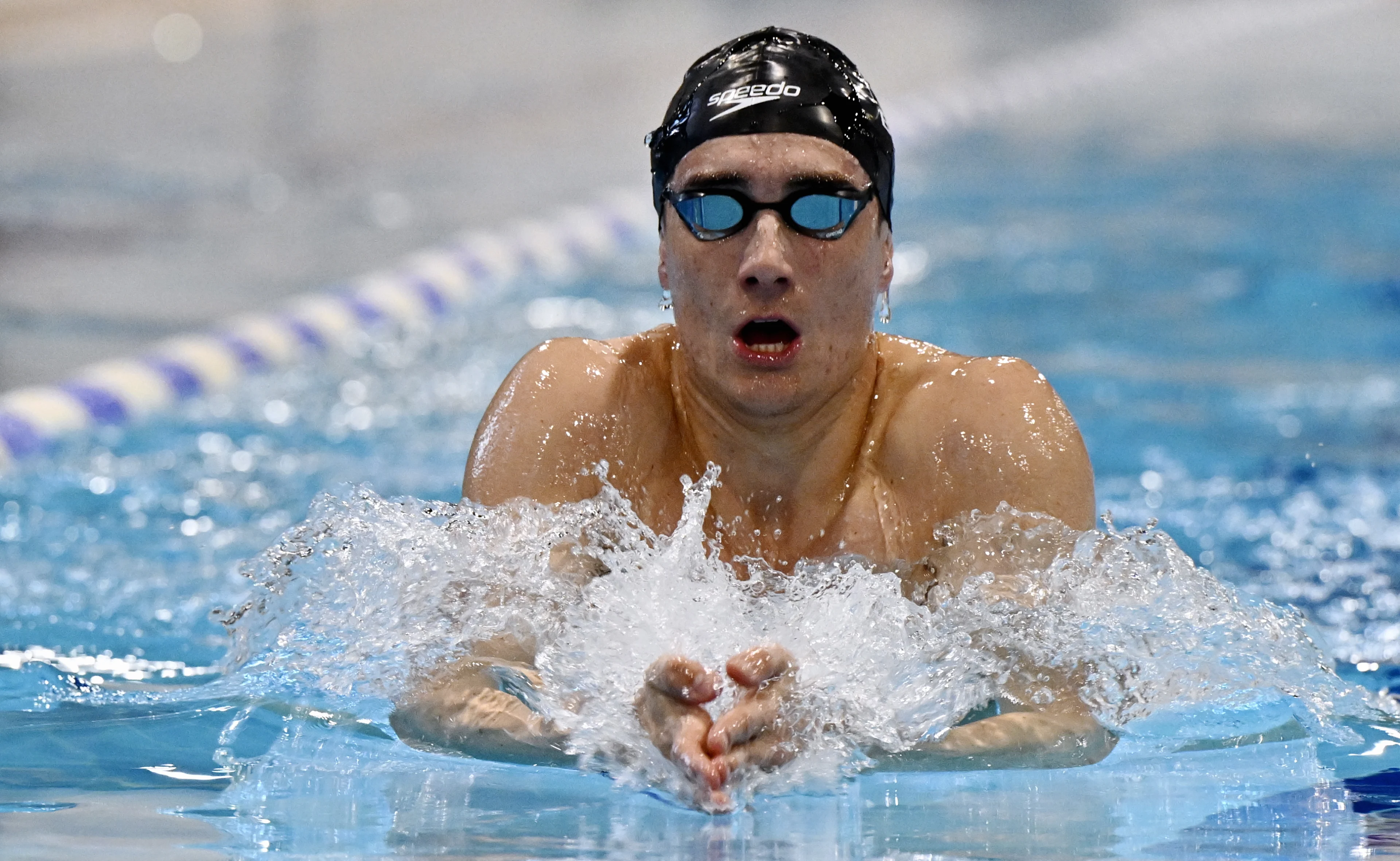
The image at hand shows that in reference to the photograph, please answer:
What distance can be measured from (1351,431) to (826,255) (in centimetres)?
300

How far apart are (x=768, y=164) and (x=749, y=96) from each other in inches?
5.2

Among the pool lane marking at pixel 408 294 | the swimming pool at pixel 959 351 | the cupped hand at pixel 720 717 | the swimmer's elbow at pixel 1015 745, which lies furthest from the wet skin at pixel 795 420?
the pool lane marking at pixel 408 294

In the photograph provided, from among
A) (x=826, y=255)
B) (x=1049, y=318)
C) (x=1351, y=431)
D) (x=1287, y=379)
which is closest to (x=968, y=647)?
(x=826, y=255)

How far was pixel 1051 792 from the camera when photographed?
2062 mm

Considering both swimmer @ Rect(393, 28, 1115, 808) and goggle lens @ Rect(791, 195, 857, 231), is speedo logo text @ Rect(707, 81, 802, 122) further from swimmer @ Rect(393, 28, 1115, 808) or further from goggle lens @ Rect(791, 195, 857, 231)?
goggle lens @ Rect(791, 195, 857, 231)

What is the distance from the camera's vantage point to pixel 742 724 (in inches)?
71.2

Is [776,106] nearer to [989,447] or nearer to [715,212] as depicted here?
[715,212]

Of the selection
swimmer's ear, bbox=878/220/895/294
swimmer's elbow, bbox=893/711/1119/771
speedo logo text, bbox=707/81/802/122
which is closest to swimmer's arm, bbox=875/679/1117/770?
swimmer's elbow, bbox=893/711/1119/771

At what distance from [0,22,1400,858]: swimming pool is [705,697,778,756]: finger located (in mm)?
105

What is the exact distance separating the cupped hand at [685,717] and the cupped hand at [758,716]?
2 cm

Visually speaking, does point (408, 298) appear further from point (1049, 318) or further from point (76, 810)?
point (76, 810)

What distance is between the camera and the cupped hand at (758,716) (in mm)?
1805

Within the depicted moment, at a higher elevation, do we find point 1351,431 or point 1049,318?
point 1049,318

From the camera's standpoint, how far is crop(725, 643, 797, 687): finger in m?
1.80
